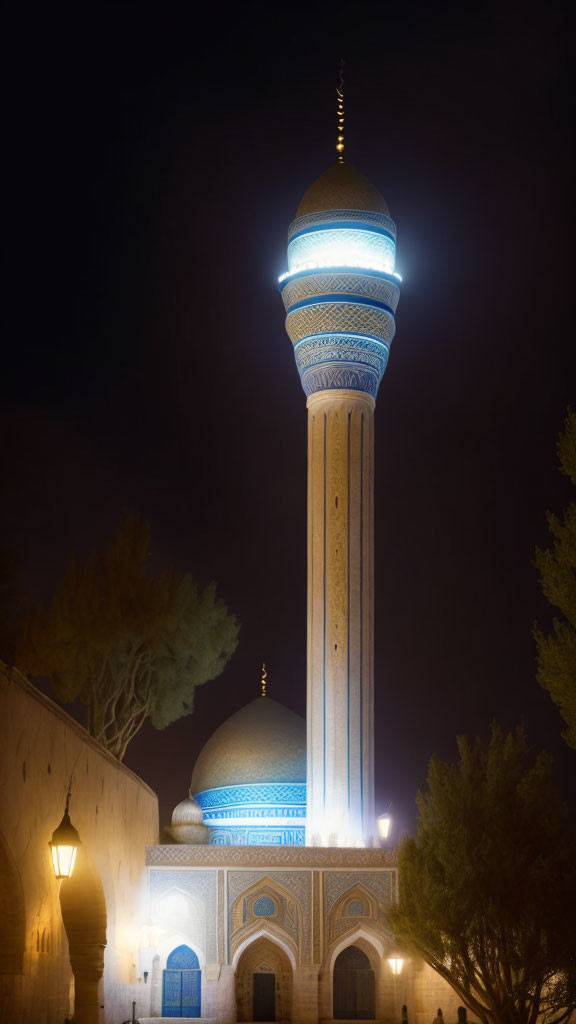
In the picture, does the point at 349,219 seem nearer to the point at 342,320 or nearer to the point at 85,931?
Answer: the point at 342,320

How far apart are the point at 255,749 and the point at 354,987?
22.5ft

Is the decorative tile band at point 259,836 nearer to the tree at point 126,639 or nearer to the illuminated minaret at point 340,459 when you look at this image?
the illuminated minaret at point 340,459

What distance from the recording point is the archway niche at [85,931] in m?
11.2

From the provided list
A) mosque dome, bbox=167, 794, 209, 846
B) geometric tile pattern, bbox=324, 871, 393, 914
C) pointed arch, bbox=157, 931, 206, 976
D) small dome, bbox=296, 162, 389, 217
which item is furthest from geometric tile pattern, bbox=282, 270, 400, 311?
pointed arch, bbox=157, 931, 206, 976

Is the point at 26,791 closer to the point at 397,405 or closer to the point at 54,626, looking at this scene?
the point at 54,626

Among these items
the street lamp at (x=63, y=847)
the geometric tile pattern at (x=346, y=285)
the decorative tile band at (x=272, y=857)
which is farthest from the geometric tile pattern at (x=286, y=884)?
the street lamp at (x=63, y=847)

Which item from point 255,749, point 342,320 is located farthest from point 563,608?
point 255,749

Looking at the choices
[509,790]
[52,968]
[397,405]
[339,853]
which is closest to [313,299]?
[397,405]

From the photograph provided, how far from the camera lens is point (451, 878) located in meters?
16.0

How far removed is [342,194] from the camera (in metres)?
27.1

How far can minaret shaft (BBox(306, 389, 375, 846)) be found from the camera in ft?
80.4

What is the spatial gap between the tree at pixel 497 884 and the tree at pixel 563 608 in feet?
10.4

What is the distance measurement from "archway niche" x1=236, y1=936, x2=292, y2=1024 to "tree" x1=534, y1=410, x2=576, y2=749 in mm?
10835

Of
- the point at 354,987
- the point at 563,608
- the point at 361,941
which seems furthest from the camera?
the point at 361,941
